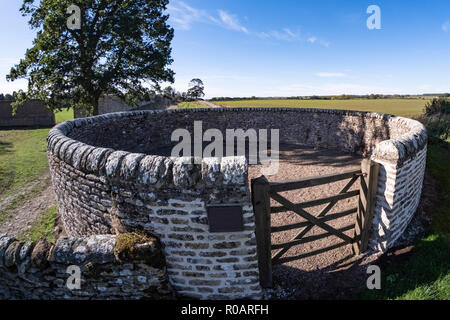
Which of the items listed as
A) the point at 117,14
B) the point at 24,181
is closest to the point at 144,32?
the point at 117,14

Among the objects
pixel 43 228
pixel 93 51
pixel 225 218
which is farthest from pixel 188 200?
pixel 93 51

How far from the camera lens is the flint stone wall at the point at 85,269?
3.40 meters

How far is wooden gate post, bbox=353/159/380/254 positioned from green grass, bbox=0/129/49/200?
417 inches

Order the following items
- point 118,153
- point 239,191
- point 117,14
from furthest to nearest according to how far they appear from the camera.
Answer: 1. point 117,14
2. point 118,153
3. point 239,191

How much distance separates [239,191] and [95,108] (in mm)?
17067

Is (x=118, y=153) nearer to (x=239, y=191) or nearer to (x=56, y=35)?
(x=239, y=191)

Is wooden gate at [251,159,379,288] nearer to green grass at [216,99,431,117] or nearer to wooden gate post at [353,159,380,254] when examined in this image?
wooden gate post at [353,159,380,254]

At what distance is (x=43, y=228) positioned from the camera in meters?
6.53

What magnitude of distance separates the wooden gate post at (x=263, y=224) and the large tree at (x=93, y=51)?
51.7 feet

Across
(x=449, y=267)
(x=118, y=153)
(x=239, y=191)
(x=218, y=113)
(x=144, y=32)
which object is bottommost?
(x=449, y=267)

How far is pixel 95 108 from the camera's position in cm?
1705
